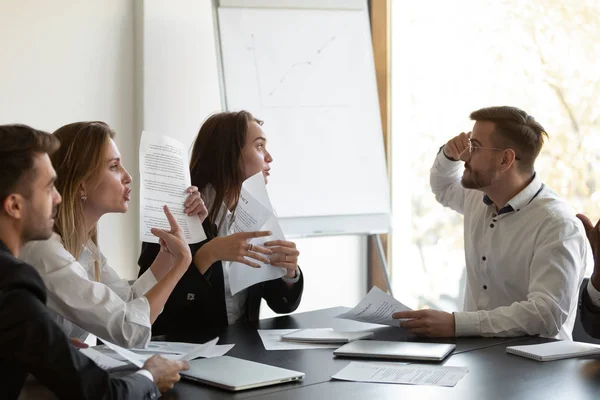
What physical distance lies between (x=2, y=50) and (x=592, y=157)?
284 centimetres

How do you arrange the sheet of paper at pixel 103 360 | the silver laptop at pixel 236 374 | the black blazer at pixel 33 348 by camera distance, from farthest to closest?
the sheet of paper at pixel 103 360
the silver laptop at pixel 236 374
the black blazer at pixel 33 348

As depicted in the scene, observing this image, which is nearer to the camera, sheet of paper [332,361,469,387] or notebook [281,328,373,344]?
sheet of paper [332,361,469,387]

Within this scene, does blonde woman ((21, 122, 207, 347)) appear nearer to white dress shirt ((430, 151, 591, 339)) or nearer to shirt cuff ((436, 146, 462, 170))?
white dress shirt ((430, 151, 591, 339))

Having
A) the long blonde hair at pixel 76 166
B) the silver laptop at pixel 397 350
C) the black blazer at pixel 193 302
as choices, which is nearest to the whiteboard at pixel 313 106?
the black blazer at pixel 193 302

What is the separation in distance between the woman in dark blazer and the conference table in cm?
26

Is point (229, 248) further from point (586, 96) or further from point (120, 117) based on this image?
point (586, 96)

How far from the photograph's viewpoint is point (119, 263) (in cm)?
388

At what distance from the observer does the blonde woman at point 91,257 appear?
6.31 ft

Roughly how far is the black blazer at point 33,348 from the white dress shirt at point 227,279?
1.23 meters

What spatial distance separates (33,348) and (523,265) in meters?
1.75

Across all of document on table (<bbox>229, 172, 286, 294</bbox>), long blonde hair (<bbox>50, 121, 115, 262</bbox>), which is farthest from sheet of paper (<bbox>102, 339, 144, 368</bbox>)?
document on table (<bbox>229, 172, 286, 294</bbox>)

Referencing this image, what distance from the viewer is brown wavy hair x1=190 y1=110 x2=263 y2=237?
9.05 feet

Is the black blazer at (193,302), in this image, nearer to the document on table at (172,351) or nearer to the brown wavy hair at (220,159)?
the brown wavy hair at (220,159)

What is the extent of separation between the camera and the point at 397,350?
A: 203 cm
